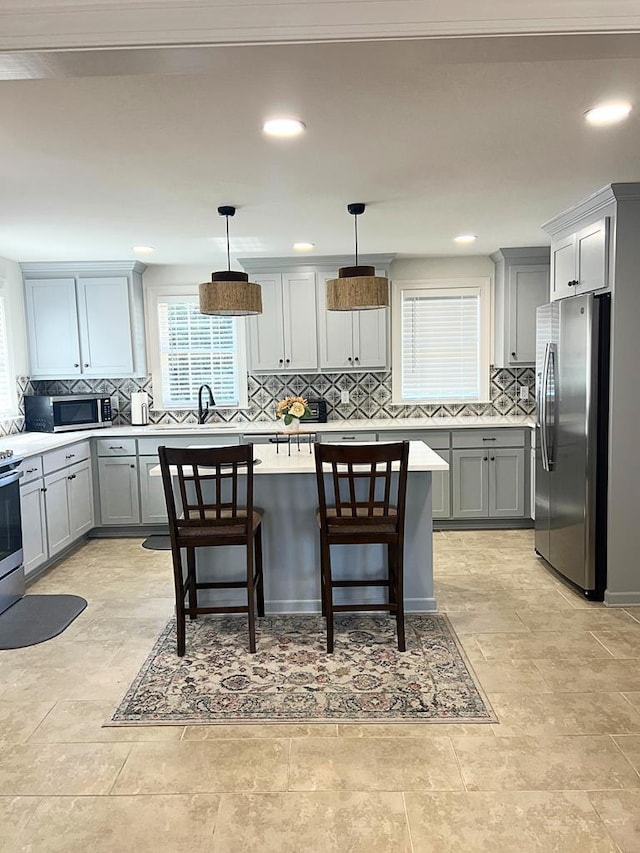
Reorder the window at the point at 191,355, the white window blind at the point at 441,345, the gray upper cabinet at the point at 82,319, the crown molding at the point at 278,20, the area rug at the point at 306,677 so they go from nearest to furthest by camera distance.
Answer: the crown molding at the point at 278,20
the area rug at the point at 306,677
the gray upper cabinet at the point at 82,319
the white window blind at the point at 441,345
the window at the point at 191,355

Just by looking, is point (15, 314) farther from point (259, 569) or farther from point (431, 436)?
point (431, 436)

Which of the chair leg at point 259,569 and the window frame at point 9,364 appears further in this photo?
the window frame at point 9,364

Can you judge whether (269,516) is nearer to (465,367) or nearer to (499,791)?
(499,791)

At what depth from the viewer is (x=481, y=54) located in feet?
5.18

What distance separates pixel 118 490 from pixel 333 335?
2.35 m

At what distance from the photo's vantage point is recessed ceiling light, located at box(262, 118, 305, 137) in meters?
2.43

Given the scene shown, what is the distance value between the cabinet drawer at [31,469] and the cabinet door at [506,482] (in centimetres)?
360

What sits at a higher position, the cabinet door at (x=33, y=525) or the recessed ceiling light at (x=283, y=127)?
the recessed ceiling light at (x=283, y=127)

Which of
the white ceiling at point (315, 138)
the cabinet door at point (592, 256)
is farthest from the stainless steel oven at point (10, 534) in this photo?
the cabinet door at point (592, 256)

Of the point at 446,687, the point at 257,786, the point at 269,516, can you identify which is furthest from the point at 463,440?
the point at 257,786

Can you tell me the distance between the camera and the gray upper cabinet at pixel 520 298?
17.7 ft

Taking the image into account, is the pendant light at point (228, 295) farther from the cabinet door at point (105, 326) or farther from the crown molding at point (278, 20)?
the cabinet door at point (105, 326)

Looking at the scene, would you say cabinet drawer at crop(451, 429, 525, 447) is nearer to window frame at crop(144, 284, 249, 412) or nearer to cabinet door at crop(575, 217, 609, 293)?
cabinet door at crop(575, 217, 609, 293)

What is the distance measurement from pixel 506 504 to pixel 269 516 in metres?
2.63
